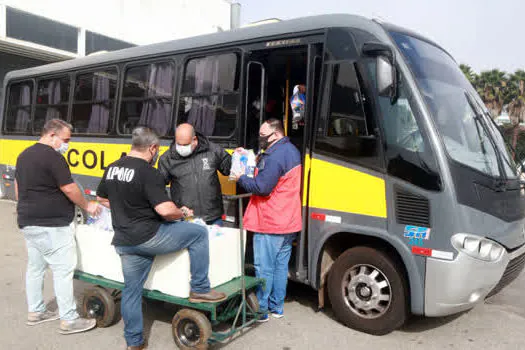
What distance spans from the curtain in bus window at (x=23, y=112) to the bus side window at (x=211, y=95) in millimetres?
4577

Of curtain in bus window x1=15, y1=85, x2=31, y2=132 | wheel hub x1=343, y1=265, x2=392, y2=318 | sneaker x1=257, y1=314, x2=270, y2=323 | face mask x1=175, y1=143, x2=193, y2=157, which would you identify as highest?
curtain in bus window x1=15, y1=85, x2=31, y2=132

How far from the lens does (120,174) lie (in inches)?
138

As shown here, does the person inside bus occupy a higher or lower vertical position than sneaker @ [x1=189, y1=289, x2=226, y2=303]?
higher

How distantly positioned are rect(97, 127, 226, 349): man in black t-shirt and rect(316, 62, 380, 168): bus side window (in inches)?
59.1

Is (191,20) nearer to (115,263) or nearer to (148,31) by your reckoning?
(148,31)

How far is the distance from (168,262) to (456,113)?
289 centimetres

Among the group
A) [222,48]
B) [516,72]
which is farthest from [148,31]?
[516,72]

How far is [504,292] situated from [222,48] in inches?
179

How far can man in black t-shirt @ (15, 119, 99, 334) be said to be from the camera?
155 inches

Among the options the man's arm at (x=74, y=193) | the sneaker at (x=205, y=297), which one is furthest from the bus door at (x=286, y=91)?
the man's arm at (x=74, y=193)

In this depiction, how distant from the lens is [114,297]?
4578mm

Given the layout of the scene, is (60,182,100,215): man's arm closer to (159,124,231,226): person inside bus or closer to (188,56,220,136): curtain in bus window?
(159,124,231,226): person inside bus

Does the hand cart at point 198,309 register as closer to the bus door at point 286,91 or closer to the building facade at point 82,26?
the bus door at point 286,91

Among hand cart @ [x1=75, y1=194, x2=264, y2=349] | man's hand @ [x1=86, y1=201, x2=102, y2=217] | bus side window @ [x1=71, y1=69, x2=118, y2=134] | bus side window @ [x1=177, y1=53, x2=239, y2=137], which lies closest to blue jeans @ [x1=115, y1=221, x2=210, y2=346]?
hand cart @ [x1=75, y1=194, x2=264, y2=349]
